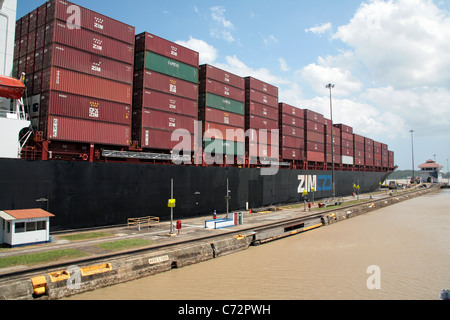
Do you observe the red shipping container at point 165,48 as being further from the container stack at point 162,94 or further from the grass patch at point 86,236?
the grass patch at point 86,236

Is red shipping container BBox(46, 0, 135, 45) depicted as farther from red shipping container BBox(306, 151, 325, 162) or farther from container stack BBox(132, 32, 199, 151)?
red shipping container BBox(306, 151, 325, 162)

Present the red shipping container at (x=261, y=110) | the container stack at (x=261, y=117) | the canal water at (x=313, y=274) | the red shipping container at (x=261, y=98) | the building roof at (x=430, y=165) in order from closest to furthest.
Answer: the canal water at (x=313, y=274), the container stack at (x=261, y=117), the red shipping container at (x=261, y=110), the red shipping container at (x=261, y=98), the building roof at (x=430, y=165)

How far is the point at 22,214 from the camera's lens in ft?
61.1

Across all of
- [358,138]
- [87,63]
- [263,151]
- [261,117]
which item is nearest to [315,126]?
[261,117]

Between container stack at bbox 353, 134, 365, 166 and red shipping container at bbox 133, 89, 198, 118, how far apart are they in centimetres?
5510

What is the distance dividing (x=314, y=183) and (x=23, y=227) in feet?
155

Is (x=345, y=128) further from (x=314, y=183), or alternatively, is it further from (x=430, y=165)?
(x=430, y=165)

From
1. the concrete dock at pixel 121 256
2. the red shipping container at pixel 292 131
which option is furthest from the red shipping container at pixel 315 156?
the concrete dock at pixel 121 256

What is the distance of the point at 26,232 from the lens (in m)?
18.7

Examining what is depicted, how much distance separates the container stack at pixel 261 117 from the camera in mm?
42250

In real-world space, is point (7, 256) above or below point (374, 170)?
below
